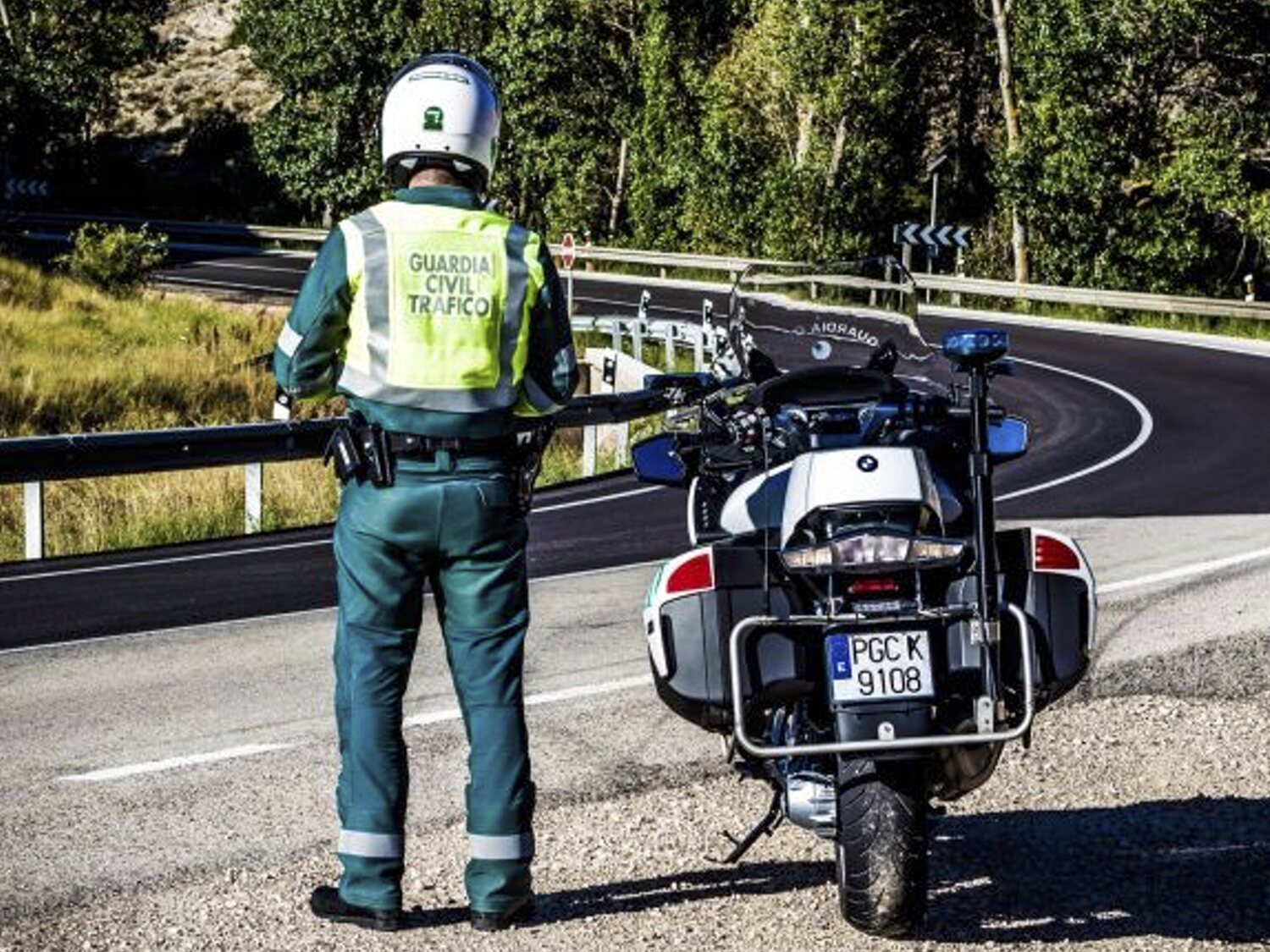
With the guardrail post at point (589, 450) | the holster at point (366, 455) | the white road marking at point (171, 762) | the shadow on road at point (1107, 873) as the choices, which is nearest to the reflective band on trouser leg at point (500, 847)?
the holster at point (366, 455)

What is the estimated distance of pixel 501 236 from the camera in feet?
18.9

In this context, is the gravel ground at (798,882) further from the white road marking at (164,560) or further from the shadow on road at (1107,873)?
the white road marking at (164,560)

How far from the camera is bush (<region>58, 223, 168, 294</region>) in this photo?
139 ft

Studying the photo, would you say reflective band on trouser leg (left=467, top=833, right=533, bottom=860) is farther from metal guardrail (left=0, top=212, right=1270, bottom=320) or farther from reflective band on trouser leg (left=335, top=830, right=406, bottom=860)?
metal guardrail (left=0, top=212, right=1270, bottom=320)

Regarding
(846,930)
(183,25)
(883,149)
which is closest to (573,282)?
(883,149)

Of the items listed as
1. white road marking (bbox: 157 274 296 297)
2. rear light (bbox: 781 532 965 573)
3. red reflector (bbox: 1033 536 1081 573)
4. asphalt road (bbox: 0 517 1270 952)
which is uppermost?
rear light (bbox: 781 532 965 573)

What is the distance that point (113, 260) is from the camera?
42.5m

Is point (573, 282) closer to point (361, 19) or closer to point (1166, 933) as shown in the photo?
point (361, 19)

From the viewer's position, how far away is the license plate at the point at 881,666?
5.35 metres

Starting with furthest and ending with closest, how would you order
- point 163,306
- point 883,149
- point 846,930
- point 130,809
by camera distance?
point 883,149, point 163,306, point 130,809, point 846,930

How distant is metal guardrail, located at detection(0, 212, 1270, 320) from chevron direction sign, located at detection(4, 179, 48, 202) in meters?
0.99

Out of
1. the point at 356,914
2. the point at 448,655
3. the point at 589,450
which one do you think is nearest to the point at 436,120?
the point at 448,655

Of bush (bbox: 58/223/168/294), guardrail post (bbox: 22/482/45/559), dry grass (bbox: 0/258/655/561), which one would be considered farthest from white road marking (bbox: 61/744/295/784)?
bush (bbox: 58/223/168/294)

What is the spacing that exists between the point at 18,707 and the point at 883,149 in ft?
137
